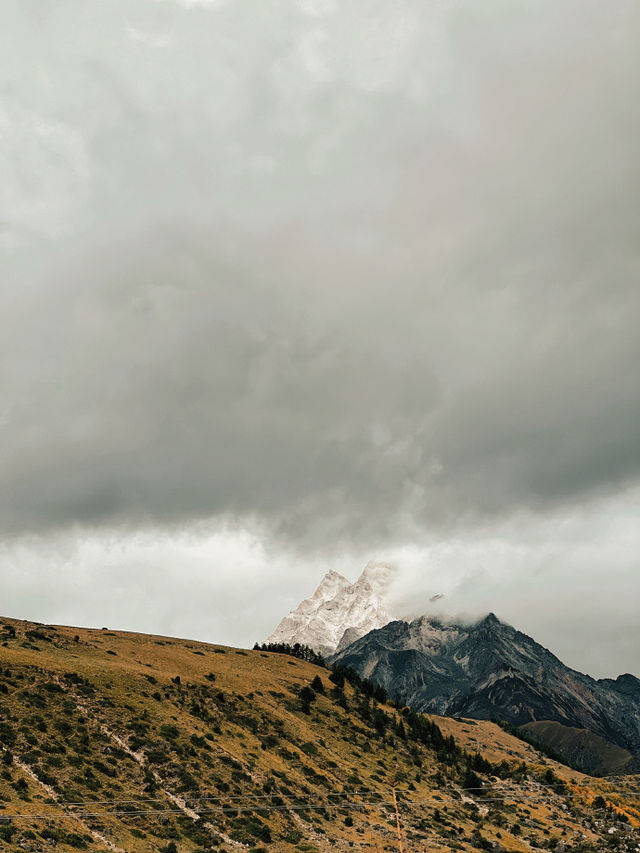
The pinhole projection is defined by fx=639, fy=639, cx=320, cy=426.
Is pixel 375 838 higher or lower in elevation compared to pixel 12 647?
lower

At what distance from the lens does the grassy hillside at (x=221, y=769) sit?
60812mm

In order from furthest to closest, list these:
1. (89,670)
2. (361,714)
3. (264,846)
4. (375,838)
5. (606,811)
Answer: (361,714), (606,811), (89,670), (375,838), (264,846)

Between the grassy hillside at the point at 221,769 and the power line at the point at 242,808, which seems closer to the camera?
the power line at the point at 242,808

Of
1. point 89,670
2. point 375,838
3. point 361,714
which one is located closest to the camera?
point 375,838

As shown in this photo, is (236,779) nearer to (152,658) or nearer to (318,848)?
(318,848)

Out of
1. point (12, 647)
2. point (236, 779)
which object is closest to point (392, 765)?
point (236, 779)

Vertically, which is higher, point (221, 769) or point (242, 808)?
point (221, 769)

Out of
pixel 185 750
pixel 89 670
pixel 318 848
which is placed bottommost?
pixel 318 848

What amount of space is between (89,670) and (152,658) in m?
27.6

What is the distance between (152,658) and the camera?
120m

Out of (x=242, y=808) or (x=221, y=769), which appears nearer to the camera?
(x=242, y=808)

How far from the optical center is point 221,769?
262ft

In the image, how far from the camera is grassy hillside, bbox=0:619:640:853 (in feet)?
200

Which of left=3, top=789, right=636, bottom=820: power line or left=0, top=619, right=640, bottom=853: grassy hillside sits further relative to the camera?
left=0, top=619, right=640, bottom=853: grassy hillside
